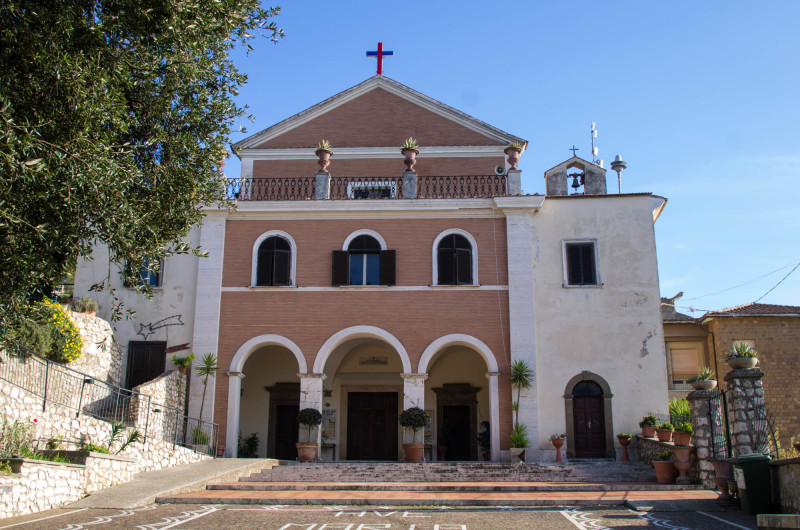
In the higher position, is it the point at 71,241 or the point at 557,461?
the point at 71,241

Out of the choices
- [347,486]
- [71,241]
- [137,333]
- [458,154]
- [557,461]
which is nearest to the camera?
[71,241]

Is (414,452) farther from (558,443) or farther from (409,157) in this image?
(409,157)

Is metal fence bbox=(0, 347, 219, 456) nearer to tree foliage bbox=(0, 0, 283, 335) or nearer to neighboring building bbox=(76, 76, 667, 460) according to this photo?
neighboring building bbox=(76, 76, 667, 460)

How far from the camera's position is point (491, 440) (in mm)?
19203

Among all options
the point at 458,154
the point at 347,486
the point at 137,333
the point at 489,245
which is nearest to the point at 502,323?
the point at 489,245

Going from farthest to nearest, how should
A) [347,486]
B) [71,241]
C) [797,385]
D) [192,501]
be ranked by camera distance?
[797,385], [347,486], [192,501], [71,241]

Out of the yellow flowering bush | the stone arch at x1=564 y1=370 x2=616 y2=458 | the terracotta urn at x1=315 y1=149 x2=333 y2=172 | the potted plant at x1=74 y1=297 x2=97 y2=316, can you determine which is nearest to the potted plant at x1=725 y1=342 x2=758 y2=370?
the stone arch at x1=564 y1=370 x2=616 y2=458

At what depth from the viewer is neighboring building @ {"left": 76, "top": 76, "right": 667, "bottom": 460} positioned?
19719mm

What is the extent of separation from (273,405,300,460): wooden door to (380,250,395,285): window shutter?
491 centimetres

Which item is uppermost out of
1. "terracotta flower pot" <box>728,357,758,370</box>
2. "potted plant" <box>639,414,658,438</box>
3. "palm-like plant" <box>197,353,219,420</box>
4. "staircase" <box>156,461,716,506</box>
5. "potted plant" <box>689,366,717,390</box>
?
"palm-like plant" <box>197,353,219,420</box>

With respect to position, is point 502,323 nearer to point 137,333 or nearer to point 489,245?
point 489,245

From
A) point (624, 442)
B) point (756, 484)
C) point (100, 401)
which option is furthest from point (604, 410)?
point (100, 401)

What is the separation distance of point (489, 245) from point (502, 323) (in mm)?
2239

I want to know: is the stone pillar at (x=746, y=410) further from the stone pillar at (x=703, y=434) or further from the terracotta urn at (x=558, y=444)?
the terracotta urn at (x=558, y=444)
